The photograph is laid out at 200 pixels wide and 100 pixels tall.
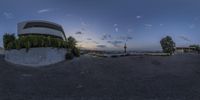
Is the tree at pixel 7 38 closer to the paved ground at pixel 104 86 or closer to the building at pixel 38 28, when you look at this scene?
the building at pixel 38 28

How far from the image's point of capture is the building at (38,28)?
44281mm

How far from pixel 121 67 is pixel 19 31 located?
88.2 feet

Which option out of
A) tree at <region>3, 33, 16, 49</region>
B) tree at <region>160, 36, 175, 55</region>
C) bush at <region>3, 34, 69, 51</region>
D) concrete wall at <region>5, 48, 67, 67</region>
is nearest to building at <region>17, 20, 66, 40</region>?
tree at <region>3, 33, 16, 49</region>

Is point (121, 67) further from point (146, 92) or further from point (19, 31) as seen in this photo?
point (19, 31)

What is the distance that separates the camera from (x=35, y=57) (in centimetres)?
3156

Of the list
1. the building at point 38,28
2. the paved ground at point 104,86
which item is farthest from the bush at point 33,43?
the paved ground at point 104,86

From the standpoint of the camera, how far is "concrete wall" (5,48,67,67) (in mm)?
31500

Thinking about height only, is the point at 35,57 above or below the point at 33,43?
below

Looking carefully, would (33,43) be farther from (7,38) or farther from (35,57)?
(7,38)

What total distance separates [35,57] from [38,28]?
1458 centimetres

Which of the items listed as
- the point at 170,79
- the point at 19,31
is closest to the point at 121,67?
the point at 170,79

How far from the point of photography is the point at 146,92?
1644 cm

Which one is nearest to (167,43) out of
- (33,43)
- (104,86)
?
(33,43)

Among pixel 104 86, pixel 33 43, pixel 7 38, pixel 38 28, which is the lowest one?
pixel 104 86
